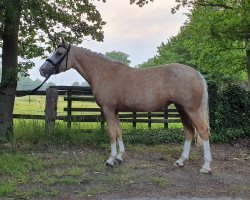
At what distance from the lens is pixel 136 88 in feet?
28.0

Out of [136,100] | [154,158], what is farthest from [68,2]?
[154,158]

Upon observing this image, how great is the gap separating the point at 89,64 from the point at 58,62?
0.71m

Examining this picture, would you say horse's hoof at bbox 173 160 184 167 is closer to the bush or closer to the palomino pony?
the palomino pony

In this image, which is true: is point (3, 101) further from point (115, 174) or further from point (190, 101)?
point (190, 101)

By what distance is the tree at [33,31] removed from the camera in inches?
420

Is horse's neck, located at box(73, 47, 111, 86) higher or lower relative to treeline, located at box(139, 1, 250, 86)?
lower

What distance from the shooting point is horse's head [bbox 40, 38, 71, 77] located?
8602 mm

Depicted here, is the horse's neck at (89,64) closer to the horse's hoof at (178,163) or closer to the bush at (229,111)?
the horse's hoof at (178,163)

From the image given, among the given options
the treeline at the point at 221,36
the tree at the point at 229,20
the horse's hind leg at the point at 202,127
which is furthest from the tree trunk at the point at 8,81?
the treeline at the point at 221,36

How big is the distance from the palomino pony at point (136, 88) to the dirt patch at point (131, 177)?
0.48 meters

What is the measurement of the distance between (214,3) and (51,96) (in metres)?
12.6

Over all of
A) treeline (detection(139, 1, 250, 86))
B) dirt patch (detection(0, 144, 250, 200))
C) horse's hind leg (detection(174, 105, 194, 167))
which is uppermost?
treeline (detection(139, 1, 250, 86))

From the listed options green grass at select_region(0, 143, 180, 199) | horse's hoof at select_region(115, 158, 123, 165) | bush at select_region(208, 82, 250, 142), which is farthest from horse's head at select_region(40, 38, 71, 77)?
bush at select_region(208, 82, 250, 142)

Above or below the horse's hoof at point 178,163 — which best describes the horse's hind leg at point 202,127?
above
